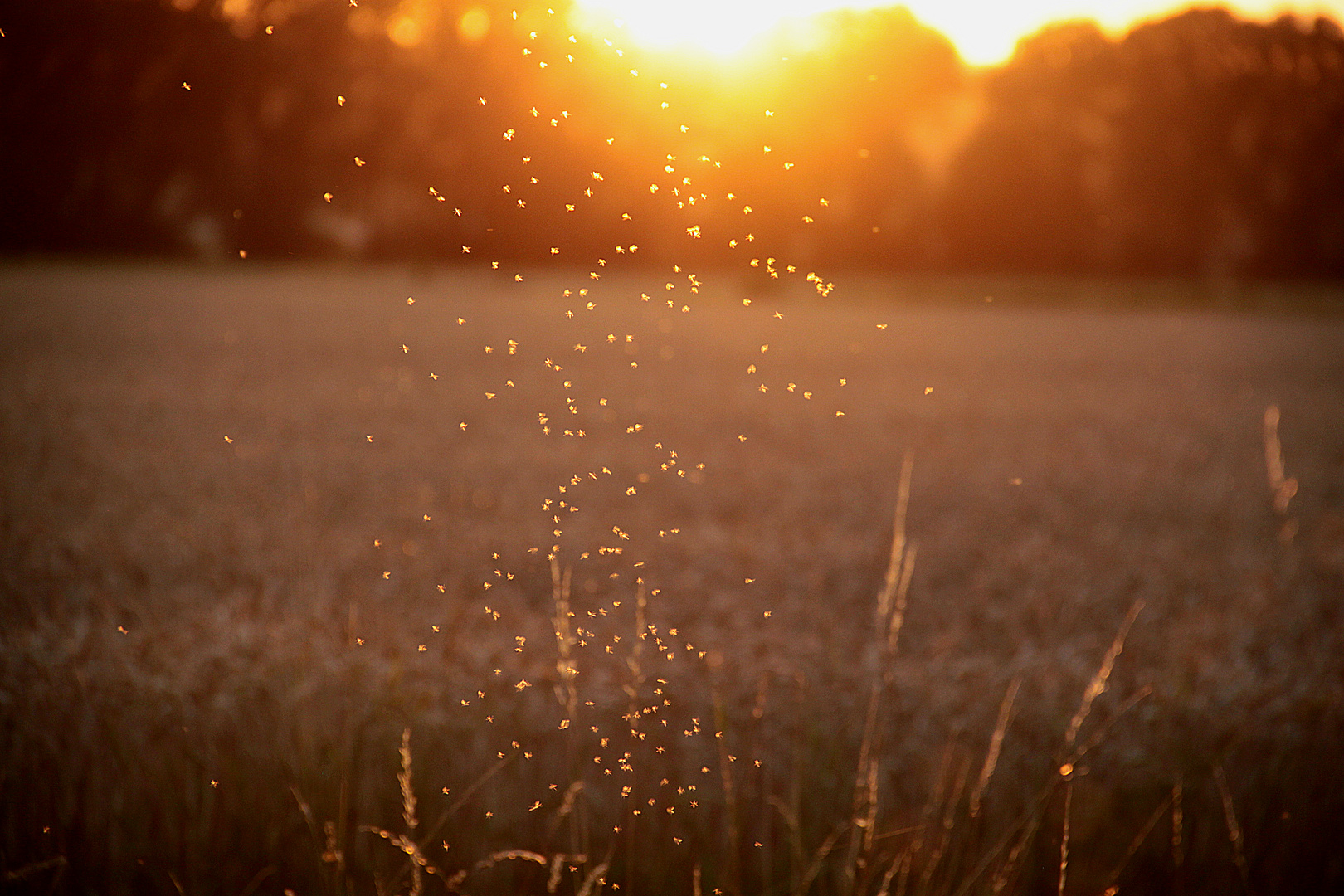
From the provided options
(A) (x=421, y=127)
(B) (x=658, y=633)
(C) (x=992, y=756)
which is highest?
(A) (x=421, y=127)

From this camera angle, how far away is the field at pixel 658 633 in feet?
8.97

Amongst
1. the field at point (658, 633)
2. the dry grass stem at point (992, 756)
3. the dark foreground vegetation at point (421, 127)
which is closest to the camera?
the dark foreground vegetation at point (421, 127)

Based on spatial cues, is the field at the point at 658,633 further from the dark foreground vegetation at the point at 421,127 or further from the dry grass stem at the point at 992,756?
the dark foreground vegetation at the point at 421,127

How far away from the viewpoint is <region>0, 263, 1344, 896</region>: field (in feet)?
8.97

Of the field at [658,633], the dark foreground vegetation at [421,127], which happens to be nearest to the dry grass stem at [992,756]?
the field at [658,633]

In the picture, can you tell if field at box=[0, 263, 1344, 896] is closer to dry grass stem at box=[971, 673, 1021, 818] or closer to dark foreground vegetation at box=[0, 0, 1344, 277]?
dry grass stem at box=[971, 673, 1021, 818]

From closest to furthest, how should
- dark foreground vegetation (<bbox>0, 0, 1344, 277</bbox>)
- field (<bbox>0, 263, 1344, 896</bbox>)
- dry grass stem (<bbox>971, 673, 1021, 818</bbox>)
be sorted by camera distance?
dark foreground vegetation (<bbox>0, 0, 1344, 277</bbox>) → dry grass stem (<bbox>971, 673, 1021, 818</bbox>) → field (<bbox>0, 263, 1344, 896</bbox>)

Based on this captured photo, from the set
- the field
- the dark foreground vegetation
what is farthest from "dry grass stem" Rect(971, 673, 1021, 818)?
the dark foreground vegetation

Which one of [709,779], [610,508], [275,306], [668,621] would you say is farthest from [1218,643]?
[275,306]

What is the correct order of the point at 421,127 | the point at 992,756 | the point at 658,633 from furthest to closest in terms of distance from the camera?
the point at 658,633 → the point at 421,127 → the point at 992,756

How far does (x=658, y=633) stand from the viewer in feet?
17.3

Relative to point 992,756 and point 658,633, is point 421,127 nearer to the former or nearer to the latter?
point 992,756

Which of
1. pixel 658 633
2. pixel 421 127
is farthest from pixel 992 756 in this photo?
pixel 658 633

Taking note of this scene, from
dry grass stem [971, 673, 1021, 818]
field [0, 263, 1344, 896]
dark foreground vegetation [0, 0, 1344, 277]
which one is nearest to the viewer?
dark foreground vegetation [0, 0, 1344, 277]
